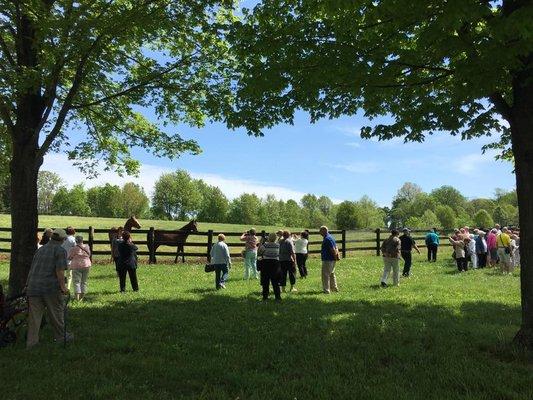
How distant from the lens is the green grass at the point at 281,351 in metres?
5.58

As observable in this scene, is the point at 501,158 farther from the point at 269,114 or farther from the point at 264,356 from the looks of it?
the point at 264,356

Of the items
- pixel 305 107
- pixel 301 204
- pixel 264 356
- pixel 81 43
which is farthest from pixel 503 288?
pixel 301 204

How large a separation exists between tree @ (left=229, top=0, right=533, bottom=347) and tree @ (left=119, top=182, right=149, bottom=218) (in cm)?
10735

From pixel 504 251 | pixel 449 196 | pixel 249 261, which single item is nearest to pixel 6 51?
pixel 249 261

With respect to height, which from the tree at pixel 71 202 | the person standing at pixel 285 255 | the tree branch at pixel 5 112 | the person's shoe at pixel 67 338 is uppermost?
the tree at pixel 71 202

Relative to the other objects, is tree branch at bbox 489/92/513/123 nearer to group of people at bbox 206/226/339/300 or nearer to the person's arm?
group of people at bbox 206/226/339/300

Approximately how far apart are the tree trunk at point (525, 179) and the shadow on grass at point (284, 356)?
648 mm

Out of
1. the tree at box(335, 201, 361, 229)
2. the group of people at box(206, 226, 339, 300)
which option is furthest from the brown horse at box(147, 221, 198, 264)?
the tree at box(335, 201, 361, 229)

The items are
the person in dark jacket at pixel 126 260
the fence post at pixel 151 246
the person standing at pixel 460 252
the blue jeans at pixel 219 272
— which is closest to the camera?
the person in dark jacket at pixel 126 260

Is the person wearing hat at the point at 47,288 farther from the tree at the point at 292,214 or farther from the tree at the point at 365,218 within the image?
the tree at the point at 292,214

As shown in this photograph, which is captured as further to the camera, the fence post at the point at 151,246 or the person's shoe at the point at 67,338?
the fence post at the point at 151,246

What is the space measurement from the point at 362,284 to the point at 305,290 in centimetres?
236

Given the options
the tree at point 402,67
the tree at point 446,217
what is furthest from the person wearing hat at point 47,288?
the tree at point 446,217

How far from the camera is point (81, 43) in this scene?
1004 centimetres
